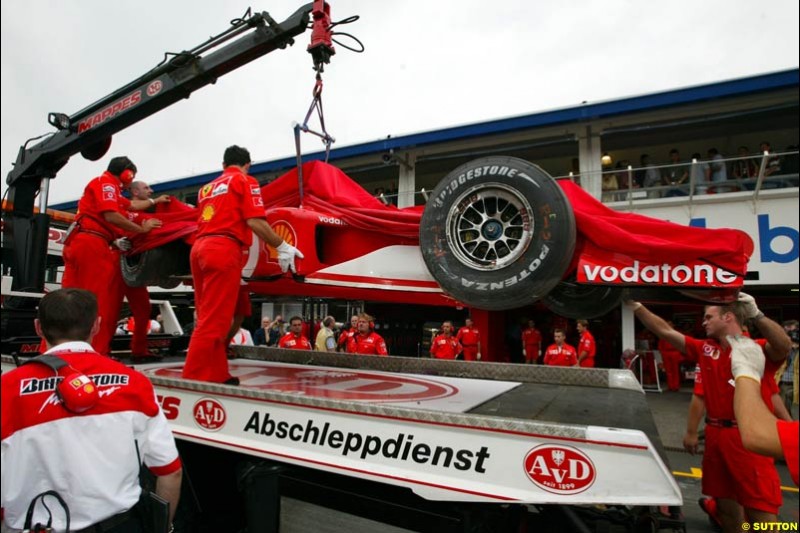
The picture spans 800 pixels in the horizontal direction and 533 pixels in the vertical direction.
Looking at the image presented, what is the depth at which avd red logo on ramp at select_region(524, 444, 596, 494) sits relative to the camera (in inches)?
70.2

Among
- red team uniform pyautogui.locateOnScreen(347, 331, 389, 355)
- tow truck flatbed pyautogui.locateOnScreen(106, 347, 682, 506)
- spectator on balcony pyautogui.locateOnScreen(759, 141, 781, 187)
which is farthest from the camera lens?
spectator on balcony pyautogui.locateOnScreen(759, 141, 781, 187)

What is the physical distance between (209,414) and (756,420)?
245cm

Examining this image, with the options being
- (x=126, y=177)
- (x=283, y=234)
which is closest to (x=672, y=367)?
(x=283, y=234)

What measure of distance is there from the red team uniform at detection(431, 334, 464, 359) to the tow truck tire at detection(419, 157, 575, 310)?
7953mm

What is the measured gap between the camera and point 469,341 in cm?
1159

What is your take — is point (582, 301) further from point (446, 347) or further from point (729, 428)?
point (446, 347)

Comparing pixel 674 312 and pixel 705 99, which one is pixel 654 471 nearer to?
pixel 705 99

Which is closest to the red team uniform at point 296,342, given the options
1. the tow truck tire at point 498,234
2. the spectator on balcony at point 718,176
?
the tow truck tire at point 498,234

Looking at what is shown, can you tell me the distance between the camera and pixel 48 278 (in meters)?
7.96

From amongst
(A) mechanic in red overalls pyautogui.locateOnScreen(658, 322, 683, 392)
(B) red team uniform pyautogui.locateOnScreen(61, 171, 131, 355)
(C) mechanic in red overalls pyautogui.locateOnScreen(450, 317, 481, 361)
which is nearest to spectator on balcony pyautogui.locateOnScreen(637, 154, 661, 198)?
(A) mechanic in red overalls pyautogui.locateOnScreen(658, 322, 683, 392)

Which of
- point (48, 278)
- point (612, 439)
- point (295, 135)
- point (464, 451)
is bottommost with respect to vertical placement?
point (464, 451)

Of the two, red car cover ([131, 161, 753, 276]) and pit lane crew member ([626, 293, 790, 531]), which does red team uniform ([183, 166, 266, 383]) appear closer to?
red car cover ([131, 161, 753, 276])

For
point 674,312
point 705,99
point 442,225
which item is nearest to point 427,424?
point 442,225

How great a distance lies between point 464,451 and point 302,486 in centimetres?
94
